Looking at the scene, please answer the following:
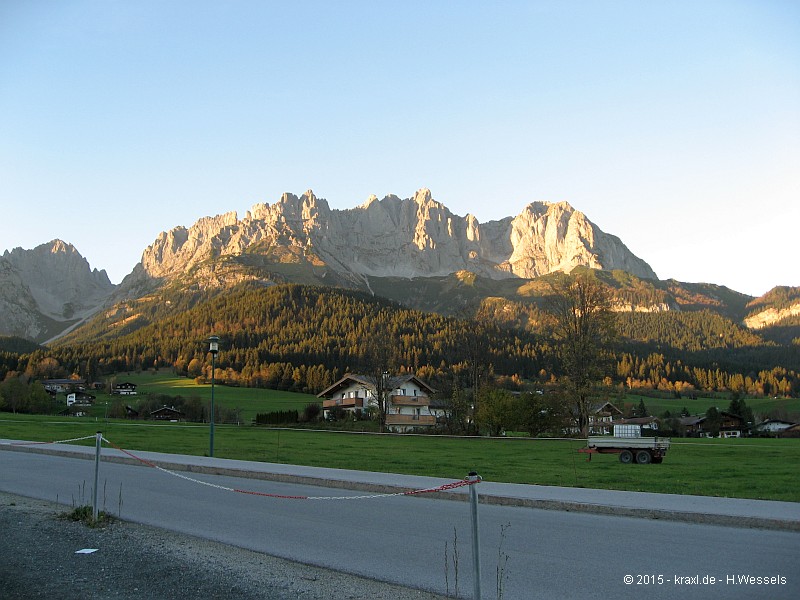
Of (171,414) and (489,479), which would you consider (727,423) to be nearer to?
(171,414)

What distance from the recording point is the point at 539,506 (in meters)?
13.3

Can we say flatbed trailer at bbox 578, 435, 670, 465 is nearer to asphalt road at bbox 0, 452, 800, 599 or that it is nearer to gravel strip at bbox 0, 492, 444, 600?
asphalt road at bbox 0, 452, 800, 599

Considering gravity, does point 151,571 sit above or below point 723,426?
above

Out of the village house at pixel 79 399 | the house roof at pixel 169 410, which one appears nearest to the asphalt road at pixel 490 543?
the house roof at pixel 169 410

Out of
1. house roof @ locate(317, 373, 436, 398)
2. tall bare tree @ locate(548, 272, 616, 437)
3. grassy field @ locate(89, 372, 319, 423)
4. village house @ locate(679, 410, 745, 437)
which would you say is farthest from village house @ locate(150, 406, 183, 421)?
village house @ locate(679, 410, 745, 437)

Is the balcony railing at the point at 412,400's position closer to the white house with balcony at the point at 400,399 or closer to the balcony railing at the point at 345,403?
the white house with balcony at the point at 400,399

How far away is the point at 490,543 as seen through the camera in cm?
1003

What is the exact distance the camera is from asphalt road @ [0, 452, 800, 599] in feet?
26.0

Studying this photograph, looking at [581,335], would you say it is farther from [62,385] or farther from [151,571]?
[62,385]

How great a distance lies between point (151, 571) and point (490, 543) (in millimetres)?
4717

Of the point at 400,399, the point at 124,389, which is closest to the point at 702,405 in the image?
the point at 400,399

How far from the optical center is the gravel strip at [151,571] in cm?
755

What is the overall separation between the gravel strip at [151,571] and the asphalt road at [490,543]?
52 cm

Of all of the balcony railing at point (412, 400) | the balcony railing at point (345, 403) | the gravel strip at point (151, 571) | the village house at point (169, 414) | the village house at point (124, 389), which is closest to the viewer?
the gravel strip at point (151, 571)
